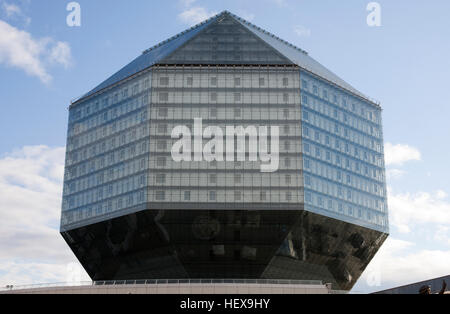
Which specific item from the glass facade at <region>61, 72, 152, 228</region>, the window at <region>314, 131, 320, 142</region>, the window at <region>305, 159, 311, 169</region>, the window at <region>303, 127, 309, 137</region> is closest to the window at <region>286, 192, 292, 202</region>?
the window at <region>305, 159, 311, 169</region>

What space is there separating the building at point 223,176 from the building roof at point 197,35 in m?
0.51

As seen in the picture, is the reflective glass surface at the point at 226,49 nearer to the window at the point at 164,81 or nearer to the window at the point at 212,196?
the window at the point at 164,81

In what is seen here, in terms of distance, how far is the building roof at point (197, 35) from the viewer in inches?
5241

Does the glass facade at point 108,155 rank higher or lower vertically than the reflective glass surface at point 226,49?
lower

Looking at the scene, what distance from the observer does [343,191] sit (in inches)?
5153

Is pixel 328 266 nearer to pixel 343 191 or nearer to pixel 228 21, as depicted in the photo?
pixel 343 191

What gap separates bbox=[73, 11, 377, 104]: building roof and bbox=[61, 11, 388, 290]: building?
51 cm

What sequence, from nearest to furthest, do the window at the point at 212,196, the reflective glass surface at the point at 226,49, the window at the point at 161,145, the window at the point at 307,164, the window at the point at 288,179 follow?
the window at the point at 212,196, the window at the point at 288,179, the window at the point at 161,145, the window at the point at 307,164, the reflective glass surface at the point at 226,49

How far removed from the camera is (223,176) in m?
123

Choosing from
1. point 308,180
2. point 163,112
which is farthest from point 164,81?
point 308,180

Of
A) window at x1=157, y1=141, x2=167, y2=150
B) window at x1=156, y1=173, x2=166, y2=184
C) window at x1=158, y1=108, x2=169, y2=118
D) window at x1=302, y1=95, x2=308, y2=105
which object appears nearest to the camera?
window at x1=156, y1=173, x2=166, y2=184

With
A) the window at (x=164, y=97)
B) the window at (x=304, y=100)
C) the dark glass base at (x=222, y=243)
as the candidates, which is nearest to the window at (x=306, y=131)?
the window at (x=304, y=100)

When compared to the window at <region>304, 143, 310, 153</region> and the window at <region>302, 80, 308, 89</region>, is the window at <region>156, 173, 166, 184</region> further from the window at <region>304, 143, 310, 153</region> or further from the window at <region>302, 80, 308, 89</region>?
the window at <region>302, 80, 308, 89</region>

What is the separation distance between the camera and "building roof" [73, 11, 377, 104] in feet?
437
